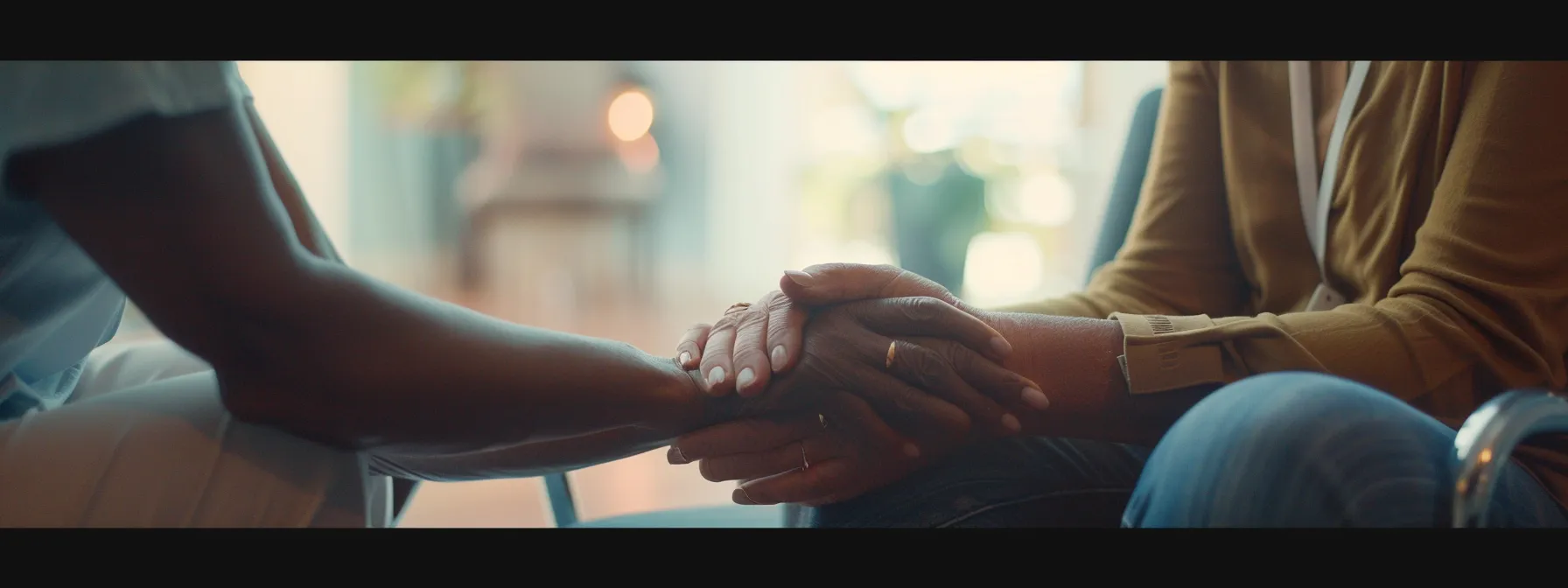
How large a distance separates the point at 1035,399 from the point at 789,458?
0.20 meters

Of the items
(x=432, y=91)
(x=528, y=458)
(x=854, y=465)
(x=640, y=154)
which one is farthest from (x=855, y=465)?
(x=432, y=91)

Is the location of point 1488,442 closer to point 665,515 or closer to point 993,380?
point 993,380

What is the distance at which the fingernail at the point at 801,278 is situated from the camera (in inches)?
32.2

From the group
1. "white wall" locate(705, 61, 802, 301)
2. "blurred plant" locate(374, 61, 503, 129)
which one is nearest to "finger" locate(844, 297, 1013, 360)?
"white wall" locate(705, 61, 802, 301)

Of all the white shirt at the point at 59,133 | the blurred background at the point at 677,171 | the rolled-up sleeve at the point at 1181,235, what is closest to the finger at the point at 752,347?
the rolled-up sleeve at the point at 1181,235

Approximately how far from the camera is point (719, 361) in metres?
0.80

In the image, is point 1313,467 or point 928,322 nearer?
point 1313,467

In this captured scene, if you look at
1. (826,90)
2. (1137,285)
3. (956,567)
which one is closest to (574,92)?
(826,90)

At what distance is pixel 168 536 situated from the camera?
599mm

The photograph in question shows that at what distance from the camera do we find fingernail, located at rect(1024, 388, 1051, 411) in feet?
2.46

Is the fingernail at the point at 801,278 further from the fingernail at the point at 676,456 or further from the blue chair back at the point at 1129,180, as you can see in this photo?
the blue chair back at the point at 1129,180

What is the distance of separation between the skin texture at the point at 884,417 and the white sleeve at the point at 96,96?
39 cm

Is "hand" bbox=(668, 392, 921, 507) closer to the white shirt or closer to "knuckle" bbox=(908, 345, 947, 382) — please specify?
"knuckle" bbox=(908, 345, 947, 382)
